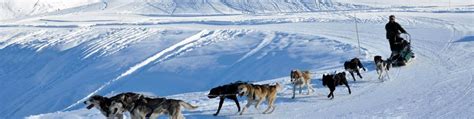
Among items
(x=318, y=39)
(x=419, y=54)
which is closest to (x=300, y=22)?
(x=318, y=39)

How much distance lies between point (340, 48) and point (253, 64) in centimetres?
318

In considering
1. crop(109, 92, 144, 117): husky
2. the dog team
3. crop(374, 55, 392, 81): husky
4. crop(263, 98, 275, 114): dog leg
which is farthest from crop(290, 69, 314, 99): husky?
crop(109, 92, 144, 117): husky

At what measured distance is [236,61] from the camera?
963 inches

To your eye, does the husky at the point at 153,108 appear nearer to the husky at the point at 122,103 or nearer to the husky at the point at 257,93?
the husky at the point at 122,103

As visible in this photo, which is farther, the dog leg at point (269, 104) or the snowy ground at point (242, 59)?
the snowy ground at point (242, 59)

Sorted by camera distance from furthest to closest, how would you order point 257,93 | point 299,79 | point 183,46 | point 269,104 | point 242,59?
point 183,46 < point 242,59 < point 299,79 < point 269,104 < point 257,93

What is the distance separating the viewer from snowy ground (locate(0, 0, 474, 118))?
1195 cm

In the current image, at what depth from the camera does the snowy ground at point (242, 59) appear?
1195 cm

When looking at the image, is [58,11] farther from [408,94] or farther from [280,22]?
[408,94]

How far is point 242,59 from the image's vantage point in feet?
80.8

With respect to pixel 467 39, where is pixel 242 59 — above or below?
below

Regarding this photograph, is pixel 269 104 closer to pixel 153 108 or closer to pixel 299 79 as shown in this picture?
pixel 299 79

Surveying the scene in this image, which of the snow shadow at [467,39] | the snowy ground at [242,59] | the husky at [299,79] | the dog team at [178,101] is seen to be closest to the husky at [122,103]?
the dog team at [178,101]

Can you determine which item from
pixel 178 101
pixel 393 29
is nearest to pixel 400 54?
pixel 393 29
